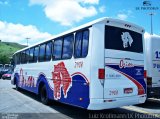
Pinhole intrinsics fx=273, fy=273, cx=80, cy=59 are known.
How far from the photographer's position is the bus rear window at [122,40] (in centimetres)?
842

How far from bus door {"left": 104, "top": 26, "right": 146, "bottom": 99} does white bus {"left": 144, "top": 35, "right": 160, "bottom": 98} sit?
1.98 meters

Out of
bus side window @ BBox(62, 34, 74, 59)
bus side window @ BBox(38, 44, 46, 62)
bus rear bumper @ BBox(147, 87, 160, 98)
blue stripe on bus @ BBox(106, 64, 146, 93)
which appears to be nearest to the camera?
blue stripe on bus @ BBox(106, 64, 146, 93)

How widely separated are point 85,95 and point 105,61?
46.4 inches

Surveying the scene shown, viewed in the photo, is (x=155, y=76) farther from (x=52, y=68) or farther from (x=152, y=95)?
(x=52, y=68)

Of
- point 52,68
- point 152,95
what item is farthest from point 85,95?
point 152,95

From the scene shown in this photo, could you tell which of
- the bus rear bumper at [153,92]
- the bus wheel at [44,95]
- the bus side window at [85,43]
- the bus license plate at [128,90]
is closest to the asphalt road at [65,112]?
the bus wheel at [44,95]

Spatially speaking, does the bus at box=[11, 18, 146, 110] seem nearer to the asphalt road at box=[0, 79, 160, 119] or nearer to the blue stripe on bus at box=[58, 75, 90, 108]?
the blue stripe on bus at box=[58, 75, 90, 108]

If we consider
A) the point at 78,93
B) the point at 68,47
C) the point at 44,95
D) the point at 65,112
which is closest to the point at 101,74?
the point at 78,93

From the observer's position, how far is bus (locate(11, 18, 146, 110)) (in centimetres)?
803

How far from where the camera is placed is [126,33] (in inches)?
354

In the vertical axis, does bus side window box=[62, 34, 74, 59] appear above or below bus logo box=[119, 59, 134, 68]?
above

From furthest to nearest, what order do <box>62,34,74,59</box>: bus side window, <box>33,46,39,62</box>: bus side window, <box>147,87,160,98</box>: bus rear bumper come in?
1. <box>33,46,39,62</box>: bus side window
2. <box>147,87,160,98</box>: bus rear bumper
3. <box>62,34,74,59</box>: bus side window

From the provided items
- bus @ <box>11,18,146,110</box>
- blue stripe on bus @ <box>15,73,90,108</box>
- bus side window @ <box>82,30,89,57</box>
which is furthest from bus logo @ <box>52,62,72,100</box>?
bus side window @ <box>82,30,89,57</box>

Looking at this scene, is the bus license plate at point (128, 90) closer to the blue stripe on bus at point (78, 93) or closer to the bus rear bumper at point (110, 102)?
the bus rear bumper at point (110, 102)
